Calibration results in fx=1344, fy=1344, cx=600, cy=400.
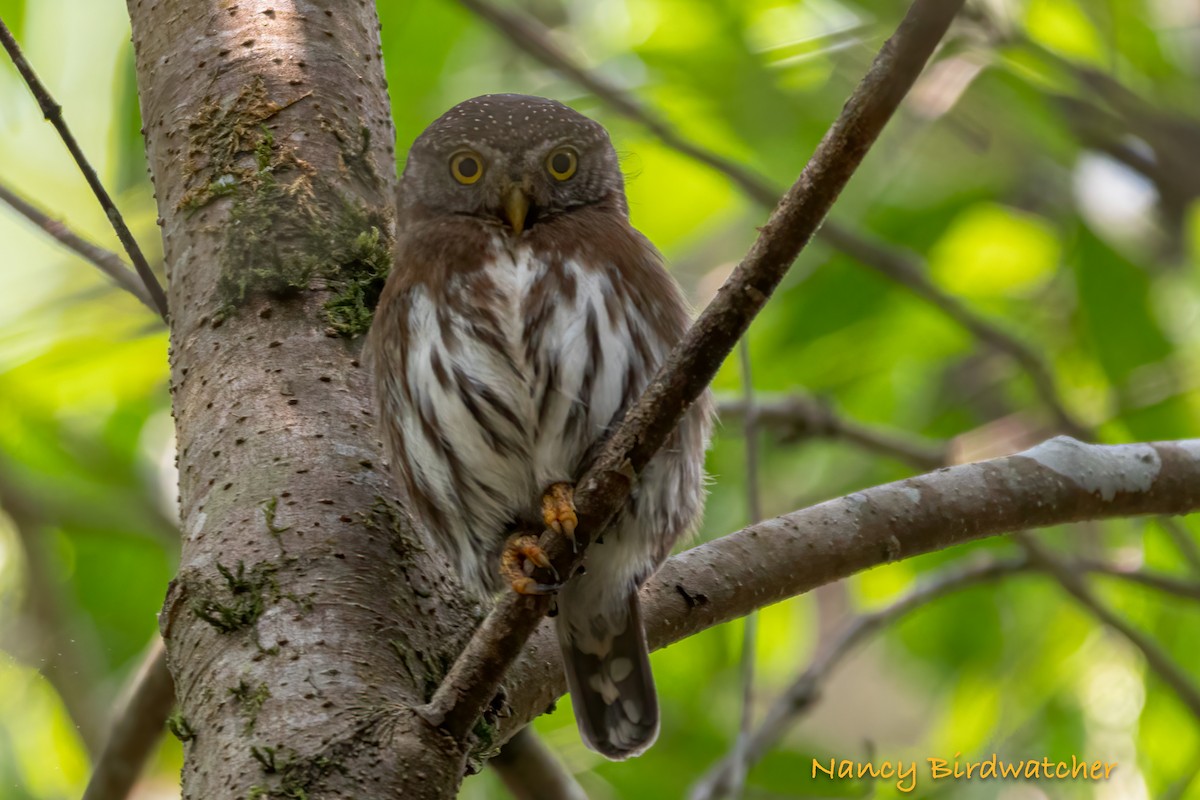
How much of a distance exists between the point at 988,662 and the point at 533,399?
2.72 meters

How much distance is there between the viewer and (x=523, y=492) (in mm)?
2727

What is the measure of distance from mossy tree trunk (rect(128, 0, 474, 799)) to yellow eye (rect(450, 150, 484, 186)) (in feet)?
0.58

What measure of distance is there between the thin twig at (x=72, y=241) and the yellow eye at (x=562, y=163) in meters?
0.95

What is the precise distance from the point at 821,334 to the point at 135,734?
2.48 meters

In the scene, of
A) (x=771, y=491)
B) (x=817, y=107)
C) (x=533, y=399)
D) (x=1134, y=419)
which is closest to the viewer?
(x=533, y=399)

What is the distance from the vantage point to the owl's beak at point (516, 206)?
9.72ft

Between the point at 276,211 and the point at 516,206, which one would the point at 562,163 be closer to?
the point at 516,206

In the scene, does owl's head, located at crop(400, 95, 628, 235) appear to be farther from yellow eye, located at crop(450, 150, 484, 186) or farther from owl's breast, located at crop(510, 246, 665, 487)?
owl's breast, located at crop(510, 246, 665, 487)

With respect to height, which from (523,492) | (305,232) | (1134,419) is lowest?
(1134,419)

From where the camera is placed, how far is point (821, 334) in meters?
4.54

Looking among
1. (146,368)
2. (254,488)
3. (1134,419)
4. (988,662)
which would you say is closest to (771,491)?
(988,662)

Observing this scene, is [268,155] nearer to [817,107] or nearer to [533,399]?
[533,399]

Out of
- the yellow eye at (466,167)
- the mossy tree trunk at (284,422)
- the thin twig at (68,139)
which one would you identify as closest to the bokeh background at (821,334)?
the yellow eye at (466,167)

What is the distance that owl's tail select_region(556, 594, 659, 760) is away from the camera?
9.11ft
